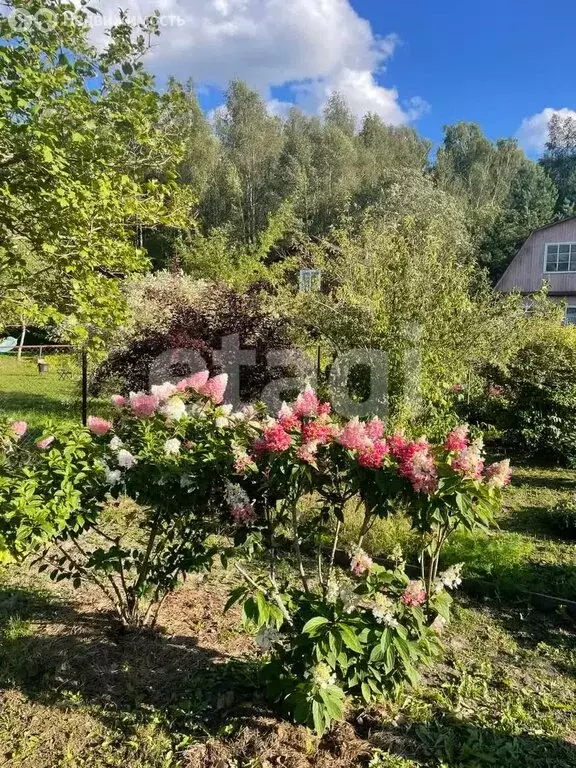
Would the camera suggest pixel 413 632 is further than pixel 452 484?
Yes

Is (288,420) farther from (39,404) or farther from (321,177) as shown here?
(321,177)

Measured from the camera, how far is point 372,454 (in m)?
2.37

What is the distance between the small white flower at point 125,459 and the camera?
250cm

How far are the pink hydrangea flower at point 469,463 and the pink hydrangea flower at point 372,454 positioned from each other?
0.98ft

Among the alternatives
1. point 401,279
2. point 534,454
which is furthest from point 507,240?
point 401,279

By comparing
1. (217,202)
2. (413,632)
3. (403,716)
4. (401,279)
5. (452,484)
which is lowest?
(403,716)

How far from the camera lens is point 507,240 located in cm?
2842

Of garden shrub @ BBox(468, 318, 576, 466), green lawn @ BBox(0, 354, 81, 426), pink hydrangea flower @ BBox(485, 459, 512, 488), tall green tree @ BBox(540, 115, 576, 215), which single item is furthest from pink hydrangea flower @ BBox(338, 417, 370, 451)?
tall green tree @ BBox(540, 115, 576, 215)

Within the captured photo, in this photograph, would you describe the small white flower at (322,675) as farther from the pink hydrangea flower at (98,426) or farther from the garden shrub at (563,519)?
the garden shrub at (563,519)

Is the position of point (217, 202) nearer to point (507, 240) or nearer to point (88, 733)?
point (507, 240)

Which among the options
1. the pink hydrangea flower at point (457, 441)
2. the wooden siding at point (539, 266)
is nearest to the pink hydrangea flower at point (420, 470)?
the pink hydrangea flower at point (457, 441)

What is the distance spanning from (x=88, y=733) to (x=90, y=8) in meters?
4.72

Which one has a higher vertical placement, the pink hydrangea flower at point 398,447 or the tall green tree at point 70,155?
the tall green tree at point 70,155

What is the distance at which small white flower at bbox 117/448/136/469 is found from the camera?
2504mm
